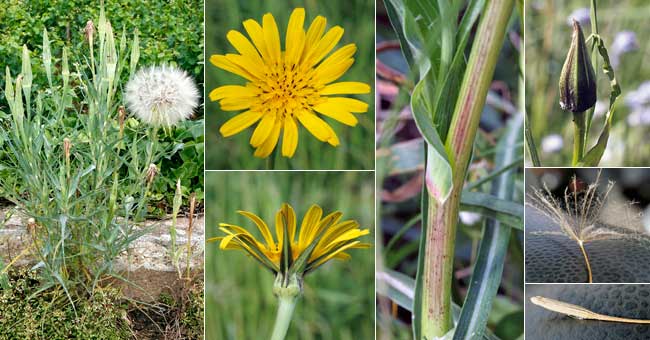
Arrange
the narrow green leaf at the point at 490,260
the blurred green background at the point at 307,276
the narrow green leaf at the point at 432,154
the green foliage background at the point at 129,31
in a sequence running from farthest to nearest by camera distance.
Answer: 1. the green foliage background at the point at 129,31
2. the blurred green background at the point at 307,276
3. the narrow green leaf at the point at 490,260
4. the narrow green leaf at the point at 432,154

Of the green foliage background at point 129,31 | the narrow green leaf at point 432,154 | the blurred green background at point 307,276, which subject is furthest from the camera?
the green foliage background at point 129,31

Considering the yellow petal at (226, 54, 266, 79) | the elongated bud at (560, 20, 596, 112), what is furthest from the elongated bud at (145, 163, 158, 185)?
the elongated bud at (560, 20, 596, 112)

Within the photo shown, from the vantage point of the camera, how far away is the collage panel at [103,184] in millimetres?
2471

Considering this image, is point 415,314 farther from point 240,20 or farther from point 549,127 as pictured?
point 240,20

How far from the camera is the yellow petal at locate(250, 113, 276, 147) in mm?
2400

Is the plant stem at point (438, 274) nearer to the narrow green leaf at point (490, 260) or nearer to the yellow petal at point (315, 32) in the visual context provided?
the narrow green leaf at point (490, 260)

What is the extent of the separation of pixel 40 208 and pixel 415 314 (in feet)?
3.60

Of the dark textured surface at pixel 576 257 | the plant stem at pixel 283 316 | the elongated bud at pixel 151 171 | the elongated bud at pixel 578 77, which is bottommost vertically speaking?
the plant stem at pixel 283 316

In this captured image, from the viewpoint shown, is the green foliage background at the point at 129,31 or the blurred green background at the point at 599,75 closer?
the blurred green background at the point at 599,75

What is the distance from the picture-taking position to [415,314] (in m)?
2.35

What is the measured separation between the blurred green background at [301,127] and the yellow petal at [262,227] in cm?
13

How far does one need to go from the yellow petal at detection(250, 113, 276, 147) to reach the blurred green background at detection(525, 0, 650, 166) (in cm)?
70

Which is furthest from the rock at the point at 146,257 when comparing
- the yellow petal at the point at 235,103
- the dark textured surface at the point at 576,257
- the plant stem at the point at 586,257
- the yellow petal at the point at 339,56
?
the plant stem at the point at 586,257

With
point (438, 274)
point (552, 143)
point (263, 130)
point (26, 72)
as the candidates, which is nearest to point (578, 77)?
point (552, 143)
